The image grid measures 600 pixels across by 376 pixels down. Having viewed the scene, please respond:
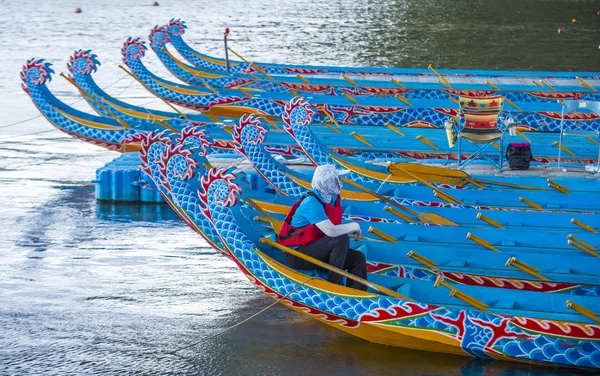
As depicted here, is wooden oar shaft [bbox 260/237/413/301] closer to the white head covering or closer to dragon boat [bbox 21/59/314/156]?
the white head covering

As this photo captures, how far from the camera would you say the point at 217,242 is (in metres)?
8.81

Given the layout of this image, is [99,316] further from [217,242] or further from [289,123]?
[289,123]

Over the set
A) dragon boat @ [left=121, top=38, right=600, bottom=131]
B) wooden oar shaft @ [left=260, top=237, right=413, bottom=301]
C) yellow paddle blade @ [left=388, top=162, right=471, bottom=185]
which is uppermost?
dragon boat @ [left=121, top=38, right=600, bottom=131]

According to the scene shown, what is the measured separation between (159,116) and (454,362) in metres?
8.05

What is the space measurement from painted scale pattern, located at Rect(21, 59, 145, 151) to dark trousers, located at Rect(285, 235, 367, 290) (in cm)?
630

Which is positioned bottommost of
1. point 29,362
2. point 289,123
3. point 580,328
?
point 29,362

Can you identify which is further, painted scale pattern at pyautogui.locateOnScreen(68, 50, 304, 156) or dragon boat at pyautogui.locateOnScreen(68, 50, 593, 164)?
painted scale pattern at pyautogui.locateOnScreen(68, 50, 304, 156)

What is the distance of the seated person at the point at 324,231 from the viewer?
26.6 feet

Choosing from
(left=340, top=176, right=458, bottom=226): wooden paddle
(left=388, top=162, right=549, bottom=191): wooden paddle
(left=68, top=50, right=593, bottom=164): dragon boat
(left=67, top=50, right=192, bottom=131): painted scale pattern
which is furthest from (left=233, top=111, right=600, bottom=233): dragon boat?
(left=67, top=50, right=192, bottom=131): painted scale pattern

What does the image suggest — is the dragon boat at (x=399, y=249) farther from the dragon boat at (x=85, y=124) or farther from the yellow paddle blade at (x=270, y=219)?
the dragon boat at (x=85, y=124)

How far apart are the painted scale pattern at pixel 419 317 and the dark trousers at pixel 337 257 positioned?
0.26m

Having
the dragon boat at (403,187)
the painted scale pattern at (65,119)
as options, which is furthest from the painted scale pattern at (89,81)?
the dragon boat at (403,187)

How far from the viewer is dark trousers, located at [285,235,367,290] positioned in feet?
26.8

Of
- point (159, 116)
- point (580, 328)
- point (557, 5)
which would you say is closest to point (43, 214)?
point (159, 116)
